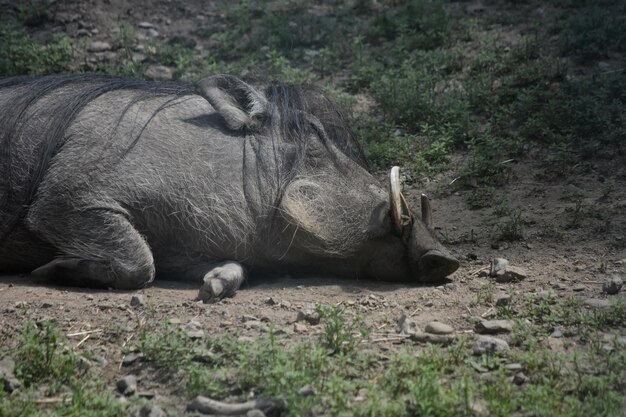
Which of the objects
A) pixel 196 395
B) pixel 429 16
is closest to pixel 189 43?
pixel 429 16

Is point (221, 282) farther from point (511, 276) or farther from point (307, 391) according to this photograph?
point (511, 276)

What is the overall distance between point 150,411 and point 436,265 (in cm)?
188

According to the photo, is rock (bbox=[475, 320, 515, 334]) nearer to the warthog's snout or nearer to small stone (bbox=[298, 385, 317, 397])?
the warthog's snout

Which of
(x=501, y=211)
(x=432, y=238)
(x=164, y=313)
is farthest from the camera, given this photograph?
(x=501, y=211)

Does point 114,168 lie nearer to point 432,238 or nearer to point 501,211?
point 432,238

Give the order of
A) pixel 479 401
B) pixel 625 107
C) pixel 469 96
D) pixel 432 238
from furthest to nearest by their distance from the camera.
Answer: pixel 469 96 < pixel 625 107 < pixel 432 238 < pixel 479 401

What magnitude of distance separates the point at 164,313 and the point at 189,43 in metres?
4.13

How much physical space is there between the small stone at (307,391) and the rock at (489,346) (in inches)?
30.1

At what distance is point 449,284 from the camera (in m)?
4.50

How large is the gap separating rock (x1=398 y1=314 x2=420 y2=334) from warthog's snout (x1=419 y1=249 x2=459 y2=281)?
630mm

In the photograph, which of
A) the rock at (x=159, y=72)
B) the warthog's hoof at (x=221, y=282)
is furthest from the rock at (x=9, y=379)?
the rock at (x=159, y=72)

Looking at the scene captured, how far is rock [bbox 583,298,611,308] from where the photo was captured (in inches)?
155

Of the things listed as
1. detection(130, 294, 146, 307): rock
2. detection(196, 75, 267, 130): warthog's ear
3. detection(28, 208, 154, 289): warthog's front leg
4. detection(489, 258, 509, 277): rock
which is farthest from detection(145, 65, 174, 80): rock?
detection(489, 258, 509, 277): rock

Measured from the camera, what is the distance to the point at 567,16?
7.44 metres
